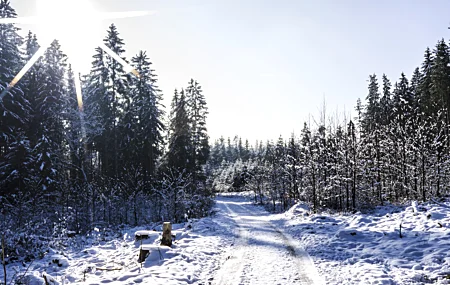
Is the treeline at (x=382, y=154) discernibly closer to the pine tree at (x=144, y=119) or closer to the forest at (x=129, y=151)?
the forest at (x=129, y=151)

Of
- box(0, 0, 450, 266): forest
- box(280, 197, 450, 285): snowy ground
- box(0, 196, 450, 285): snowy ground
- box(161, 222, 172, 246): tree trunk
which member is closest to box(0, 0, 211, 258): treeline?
box(0, 0, 450, 266): forest

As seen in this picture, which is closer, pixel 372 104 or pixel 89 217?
pixel 89 217

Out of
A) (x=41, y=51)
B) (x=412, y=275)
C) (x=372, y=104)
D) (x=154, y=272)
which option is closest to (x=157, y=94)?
(x=41, y=51)

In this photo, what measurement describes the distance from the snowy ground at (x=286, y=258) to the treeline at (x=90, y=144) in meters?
5.67

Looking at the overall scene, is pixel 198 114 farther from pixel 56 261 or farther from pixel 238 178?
pixel 238 178

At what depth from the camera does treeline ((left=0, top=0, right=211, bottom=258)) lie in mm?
20672

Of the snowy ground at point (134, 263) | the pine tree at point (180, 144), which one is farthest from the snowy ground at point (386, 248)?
the pine tree at point (180, 144)

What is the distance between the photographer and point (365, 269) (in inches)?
326

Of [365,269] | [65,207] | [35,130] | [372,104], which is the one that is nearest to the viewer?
[365,269]

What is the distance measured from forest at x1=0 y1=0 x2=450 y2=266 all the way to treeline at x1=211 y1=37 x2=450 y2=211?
0.14 m

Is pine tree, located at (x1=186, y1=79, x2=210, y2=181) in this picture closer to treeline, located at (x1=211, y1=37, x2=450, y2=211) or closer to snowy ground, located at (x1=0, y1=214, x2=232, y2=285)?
treeline, located at (x1=211, y1=37, x2=450, y2=211)

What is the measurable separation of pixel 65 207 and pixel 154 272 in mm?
16140

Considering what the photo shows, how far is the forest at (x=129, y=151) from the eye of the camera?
62.0ft

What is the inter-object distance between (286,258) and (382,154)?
2346 centimetres
